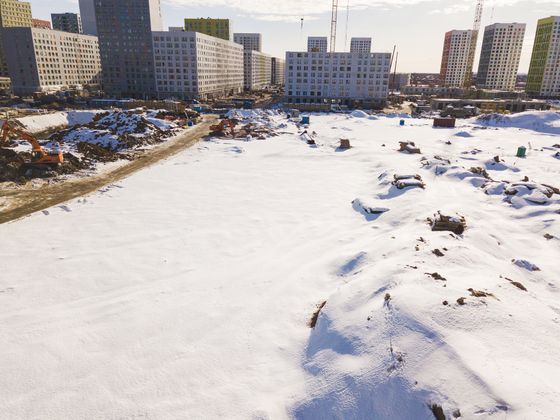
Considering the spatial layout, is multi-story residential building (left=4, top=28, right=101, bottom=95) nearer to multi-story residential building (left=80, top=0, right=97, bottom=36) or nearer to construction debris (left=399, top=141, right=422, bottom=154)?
multi-story residential building (left=80, top=0, right=97, bottom=36)

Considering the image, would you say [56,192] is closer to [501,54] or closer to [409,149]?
[409,149]

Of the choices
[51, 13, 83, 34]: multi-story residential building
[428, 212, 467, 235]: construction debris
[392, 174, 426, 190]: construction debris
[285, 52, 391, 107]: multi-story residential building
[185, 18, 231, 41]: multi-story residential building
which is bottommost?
[428, 212, 467, 235]: construction debris

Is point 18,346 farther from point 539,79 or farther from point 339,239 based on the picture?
point 539,79

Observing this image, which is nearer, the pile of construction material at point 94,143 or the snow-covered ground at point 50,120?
the pile of construction material at point 94,143

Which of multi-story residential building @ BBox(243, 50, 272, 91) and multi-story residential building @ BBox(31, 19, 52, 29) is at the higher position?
multi-story residential building @ BBox(31, 19, 52, 29)

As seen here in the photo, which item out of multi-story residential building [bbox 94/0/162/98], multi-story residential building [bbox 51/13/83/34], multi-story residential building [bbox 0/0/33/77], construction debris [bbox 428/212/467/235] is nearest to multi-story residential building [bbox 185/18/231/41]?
multi-story residential building [bbox 94/0/162/98]

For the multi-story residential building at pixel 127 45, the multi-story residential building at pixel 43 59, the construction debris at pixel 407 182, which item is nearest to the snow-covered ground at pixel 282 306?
the construction debris at pixel 407 182

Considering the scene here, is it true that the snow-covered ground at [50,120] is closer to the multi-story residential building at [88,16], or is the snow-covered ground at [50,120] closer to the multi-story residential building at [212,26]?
the multi-story residential building at [212,26]
